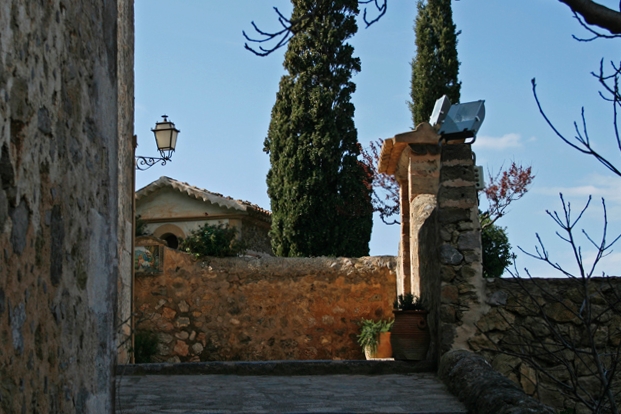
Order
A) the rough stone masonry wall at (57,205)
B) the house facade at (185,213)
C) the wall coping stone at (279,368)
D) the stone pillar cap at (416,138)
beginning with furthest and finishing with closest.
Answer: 1. the house facade at (185,213)
2. the stone pillar cap at (416,138)
3. the wall coping stone at (279,368)
4. the rough stone masonry wall at (57,205)

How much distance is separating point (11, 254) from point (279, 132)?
659 inches

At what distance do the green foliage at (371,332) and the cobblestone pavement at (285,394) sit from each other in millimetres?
5040

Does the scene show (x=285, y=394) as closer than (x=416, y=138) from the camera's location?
Yes

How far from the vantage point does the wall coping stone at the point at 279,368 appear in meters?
7.90

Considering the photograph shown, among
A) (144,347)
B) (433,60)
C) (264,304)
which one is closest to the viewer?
(144,347)

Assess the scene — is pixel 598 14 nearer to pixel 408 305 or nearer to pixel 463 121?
pixel 463 121

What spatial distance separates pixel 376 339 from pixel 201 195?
972cm

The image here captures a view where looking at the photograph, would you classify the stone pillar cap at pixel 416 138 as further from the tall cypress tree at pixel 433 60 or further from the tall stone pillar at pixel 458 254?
the tall cypress tree at pixel 433 60

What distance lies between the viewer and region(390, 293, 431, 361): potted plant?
828cm

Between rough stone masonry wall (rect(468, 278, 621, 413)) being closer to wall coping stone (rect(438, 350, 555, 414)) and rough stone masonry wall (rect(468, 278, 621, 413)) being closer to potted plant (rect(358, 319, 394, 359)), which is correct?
wall coping stone (rect(438, 350, 555, 414))

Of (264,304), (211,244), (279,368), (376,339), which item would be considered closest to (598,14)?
(279,368)

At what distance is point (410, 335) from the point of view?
8344 mm

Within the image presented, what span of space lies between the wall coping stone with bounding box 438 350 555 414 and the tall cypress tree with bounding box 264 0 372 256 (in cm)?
1084

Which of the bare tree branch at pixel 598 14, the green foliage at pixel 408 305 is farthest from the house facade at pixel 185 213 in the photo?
the bare tree branch at pixel 598 14
